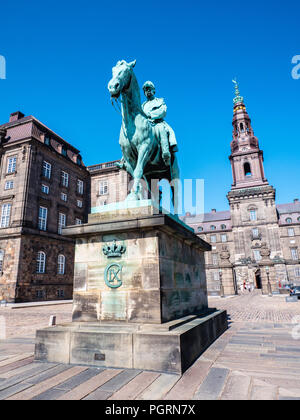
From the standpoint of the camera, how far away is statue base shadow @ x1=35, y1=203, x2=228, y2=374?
3.74 meters

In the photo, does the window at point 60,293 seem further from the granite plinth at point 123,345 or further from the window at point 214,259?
the window at point 214,259

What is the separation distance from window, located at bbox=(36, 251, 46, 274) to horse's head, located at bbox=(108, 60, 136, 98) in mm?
26119

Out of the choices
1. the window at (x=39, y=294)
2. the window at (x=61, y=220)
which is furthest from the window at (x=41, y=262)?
the window at (x=61, y=220)

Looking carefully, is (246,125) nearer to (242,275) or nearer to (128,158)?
(242,275)

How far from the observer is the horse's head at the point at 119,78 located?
475 centimetres

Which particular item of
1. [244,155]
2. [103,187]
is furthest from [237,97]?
[103,187]

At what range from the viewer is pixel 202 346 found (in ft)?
15.3

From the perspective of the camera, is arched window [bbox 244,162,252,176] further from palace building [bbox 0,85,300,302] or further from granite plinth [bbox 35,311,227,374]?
granite plinth [bbox 35,311,227,374]

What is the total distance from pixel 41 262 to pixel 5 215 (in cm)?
623

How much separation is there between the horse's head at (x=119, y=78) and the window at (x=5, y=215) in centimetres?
2672

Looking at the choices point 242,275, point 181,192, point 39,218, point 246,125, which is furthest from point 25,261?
point 246,125

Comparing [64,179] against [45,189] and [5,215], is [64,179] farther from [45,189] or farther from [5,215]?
[5,215]

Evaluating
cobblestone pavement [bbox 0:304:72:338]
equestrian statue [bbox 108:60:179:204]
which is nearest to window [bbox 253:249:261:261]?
cobblestone pavement [bbox 0:304:72:338]
